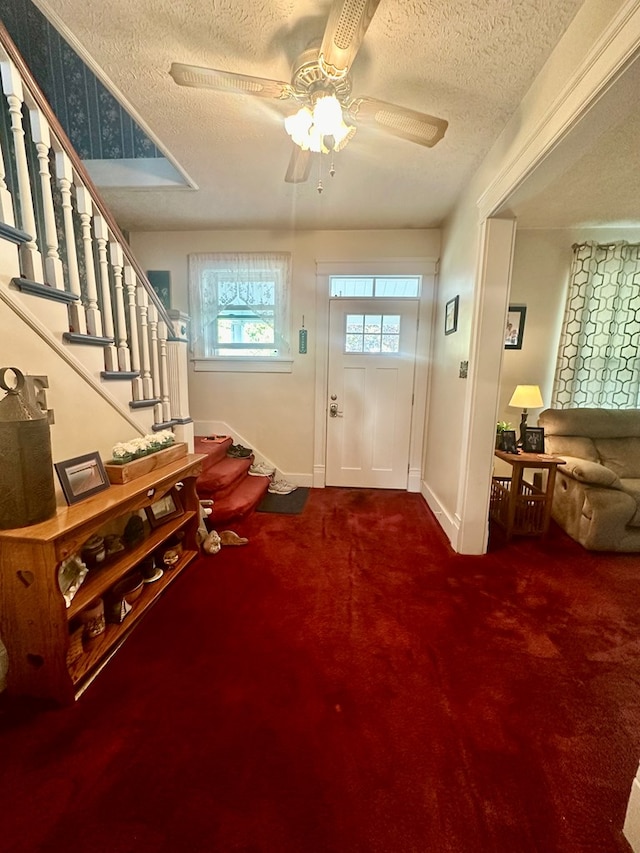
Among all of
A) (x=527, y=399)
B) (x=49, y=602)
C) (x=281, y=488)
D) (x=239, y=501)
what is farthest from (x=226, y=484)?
(x=527, y=399)

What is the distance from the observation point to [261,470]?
3.45 m

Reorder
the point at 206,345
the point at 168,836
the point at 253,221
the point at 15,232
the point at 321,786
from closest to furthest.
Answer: the point at 168,836, the point at 321,786, the point at 15,232, the point at 253,221, the point at 206,345

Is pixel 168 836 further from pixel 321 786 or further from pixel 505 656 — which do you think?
pixel 505 656

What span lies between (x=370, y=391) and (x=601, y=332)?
213 centimetres

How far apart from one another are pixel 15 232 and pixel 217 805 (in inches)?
77.0

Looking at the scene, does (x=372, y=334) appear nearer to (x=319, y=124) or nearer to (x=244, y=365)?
(x=244, y=365)

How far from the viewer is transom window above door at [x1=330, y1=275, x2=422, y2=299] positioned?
10.7 feet

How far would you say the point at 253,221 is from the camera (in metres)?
3.09

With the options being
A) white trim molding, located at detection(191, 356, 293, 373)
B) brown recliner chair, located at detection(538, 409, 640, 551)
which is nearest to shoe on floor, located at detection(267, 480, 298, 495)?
white trim molding, located at detection(191, 356, 293, 373)

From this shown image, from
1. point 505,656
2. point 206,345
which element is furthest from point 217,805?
point 206,345

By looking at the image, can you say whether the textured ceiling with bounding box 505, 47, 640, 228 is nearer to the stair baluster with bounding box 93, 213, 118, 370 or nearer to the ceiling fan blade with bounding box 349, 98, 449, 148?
the ceiling fan blade with bounding box 349, 98, 449, 148

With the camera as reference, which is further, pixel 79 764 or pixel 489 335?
pixel 489 335

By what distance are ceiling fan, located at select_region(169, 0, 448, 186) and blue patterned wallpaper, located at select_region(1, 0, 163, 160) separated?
5.24 ft

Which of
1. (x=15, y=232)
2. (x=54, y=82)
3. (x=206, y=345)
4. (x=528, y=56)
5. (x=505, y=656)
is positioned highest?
(x=54, y=82)
